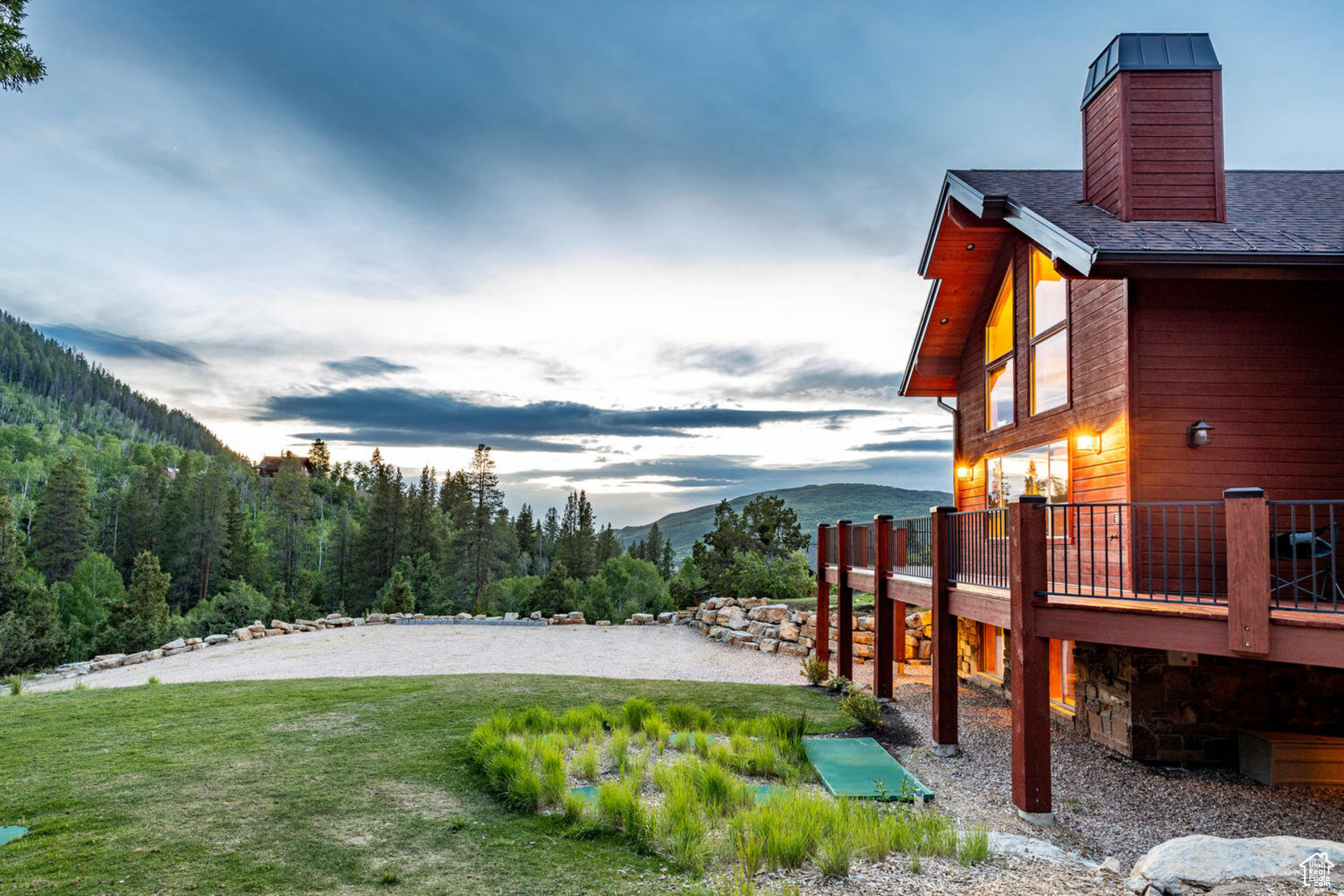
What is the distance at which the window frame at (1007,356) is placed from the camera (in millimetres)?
9836

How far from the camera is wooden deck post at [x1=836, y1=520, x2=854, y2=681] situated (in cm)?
1158

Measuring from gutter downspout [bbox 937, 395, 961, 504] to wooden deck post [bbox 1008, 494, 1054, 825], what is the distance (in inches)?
237

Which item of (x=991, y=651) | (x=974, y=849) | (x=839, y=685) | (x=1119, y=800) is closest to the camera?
(x=974, y=849)

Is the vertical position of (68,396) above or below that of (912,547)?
above

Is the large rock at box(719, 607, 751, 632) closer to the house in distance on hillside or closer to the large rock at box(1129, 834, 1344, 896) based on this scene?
the large rock at box(1129, 834, 1344, 896)

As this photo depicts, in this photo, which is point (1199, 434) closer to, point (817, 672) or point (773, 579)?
point (817, 672)

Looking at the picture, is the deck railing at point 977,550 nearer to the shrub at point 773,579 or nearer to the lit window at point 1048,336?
the lit window at point 1048,336

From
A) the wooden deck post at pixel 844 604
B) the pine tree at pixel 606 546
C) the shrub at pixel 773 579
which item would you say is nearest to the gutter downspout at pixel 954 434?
the wooden deck post at pixel 844 604

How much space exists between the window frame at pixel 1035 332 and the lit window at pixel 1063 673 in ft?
10.4

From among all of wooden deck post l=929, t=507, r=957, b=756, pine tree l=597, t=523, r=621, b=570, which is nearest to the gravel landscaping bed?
wooden deck post l=929, t=507, r=957, b=756

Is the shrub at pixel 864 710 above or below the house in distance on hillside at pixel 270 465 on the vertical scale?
below

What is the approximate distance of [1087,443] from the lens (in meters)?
7.91

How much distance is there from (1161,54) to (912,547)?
6.60 m

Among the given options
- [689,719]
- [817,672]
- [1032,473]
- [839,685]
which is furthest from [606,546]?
[1032,473]
